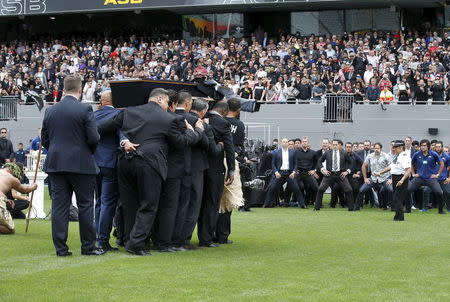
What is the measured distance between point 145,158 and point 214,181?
5.34ft

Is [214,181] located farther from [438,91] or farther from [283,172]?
[438,91]

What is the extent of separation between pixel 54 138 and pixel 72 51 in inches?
1203

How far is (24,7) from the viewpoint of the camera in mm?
41531

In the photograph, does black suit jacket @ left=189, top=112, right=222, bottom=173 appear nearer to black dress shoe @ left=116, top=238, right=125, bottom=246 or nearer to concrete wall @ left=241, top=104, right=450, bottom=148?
black dress shoe @ left=116, top=238, right=125, bottom=246

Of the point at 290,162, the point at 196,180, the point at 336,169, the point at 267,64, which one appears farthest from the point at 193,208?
the point at 267,64

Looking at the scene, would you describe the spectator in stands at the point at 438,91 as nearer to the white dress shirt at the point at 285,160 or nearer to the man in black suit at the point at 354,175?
the man in black suit at the point at 354,175

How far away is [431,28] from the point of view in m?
37.1

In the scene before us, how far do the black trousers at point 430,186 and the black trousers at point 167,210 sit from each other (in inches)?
414

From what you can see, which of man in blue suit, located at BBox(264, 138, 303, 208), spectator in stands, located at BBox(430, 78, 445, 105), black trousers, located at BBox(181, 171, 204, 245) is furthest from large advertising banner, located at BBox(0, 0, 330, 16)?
black trousers, located at BBox(181, 171, 204, 245)

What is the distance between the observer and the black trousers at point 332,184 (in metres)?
21.2

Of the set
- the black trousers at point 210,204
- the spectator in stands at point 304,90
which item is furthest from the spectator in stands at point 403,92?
the black trousers at point 210,204

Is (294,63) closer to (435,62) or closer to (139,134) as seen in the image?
(435,62)

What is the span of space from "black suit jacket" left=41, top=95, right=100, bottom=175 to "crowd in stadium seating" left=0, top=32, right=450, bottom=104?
20777 millimetres

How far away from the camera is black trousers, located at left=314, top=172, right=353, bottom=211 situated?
2116cm
